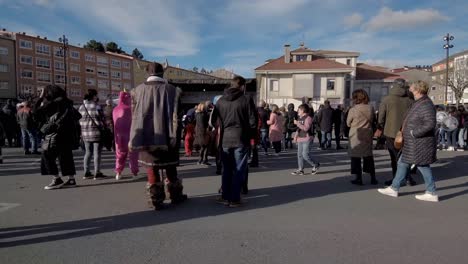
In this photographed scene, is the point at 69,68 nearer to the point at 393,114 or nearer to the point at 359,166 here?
the point at 359,166

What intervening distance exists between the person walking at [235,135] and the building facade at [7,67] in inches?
2456

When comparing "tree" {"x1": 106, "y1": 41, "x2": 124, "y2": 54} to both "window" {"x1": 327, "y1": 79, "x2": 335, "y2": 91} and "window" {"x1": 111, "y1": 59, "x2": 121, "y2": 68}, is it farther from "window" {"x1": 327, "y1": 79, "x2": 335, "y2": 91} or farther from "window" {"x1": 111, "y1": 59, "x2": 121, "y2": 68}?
"window" {"x1": 327, "y1": 79, "x2": 335, "y2": 91}

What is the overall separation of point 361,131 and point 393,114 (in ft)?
2.17

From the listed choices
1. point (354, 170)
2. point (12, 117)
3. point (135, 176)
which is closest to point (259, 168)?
point (354, 170)

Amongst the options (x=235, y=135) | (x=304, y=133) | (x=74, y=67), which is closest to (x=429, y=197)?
(x=304, y=133)

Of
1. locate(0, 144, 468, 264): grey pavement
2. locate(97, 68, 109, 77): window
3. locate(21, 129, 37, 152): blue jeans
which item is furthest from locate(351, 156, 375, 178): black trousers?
locate(97, 68, 109, 77): window

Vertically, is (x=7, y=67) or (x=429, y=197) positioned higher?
(x=7, y=67)

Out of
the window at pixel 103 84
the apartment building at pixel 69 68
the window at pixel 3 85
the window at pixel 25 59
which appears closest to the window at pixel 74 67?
the apartment building at pixel 69 68

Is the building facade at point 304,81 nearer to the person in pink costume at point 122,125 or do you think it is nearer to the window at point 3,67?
the person in pink costume at point 122,125

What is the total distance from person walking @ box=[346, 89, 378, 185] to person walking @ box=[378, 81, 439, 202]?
3.31 ft

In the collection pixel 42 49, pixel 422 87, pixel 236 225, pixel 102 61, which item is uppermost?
pixel 42 49

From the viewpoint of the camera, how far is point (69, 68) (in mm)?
67562

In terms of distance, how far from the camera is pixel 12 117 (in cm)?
1175

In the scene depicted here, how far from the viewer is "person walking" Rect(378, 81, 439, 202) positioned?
4820 millimetres
